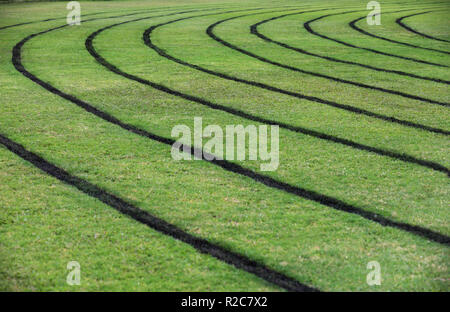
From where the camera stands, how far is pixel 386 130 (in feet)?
25.3

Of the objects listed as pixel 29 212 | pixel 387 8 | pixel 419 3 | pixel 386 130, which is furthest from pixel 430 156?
pixel 419 3

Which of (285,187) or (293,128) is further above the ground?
(293,128)

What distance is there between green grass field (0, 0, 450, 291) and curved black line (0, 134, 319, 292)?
2 centimetres

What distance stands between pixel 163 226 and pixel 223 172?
1.50 meters

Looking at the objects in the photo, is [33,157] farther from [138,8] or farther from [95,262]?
[138,8]

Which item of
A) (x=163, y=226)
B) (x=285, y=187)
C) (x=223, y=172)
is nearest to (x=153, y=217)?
(x=163, y=226)

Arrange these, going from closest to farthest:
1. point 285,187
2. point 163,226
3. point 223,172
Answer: point 163,226, point 285,187, point 223,172

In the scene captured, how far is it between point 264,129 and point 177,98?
2190mm

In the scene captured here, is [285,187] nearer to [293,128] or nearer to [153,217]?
[153,217]

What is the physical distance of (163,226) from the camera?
508 centimetres

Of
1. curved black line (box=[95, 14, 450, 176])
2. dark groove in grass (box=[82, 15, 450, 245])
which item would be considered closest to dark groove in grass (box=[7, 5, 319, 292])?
dark groove in grass (box=[82, 15, 450, 245])

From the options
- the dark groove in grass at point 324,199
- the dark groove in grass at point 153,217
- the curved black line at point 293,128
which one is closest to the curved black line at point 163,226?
the dark groove in grass at point 153,217

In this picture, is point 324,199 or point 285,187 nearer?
point 324,199

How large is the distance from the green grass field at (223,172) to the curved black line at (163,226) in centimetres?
2
